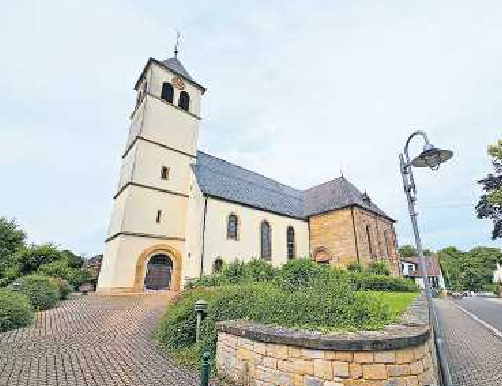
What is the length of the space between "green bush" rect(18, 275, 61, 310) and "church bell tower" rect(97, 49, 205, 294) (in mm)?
4508

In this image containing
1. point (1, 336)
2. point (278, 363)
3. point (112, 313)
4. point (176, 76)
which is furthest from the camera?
point (176, 76)

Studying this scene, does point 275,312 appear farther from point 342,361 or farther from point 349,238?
point 349,238

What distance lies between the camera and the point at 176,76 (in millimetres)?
23594

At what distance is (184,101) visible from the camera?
79.0 ft

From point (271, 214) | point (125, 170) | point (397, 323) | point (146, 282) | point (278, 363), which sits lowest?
point (278, 363)

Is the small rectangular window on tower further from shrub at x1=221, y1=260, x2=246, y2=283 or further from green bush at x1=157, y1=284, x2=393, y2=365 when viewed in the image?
green bush at x1=157, y1=284, x2=393, y2=365

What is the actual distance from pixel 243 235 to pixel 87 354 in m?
15.2

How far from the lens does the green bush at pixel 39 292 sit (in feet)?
39.0

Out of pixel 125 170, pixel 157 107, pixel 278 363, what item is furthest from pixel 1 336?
pixel 157 107

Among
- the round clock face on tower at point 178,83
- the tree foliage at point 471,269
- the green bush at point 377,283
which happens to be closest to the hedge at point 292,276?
the green bush at point 377,283

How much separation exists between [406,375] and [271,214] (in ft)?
66.4

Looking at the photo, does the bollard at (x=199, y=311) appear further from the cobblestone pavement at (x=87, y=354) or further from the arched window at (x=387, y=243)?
the arched window at (x=387, y=243)

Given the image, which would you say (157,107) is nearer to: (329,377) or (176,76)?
(176,76)

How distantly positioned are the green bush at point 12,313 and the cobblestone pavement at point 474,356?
37.4 ft
